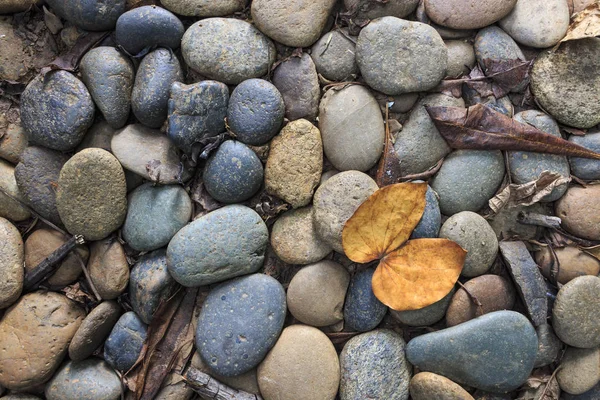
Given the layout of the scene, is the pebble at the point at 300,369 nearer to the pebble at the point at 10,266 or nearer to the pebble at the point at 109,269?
the pebble at the point at 109,269

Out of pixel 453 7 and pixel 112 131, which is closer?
pixel 453 7

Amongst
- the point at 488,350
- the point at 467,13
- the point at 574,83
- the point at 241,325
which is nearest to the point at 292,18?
the point at 467,13

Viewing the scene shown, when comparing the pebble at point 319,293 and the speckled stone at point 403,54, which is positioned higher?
the speckled stone at point 403,54

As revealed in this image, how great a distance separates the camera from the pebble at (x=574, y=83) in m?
2.60

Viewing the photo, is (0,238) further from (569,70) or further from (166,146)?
(569,70)

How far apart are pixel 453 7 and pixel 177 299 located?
2.06 meters

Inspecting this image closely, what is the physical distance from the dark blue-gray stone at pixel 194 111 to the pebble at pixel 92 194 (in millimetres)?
376

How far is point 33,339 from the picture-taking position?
104 inches

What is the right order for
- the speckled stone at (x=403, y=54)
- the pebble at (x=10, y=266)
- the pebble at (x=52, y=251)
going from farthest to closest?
the pebble at (x=52, y=251) < the pebble at (x=10, y=266) < the speckled stone at (x=403, y=54)

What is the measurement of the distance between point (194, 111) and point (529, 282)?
186cm

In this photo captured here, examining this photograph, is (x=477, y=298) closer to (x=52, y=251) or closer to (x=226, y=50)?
(x=226, y=50)

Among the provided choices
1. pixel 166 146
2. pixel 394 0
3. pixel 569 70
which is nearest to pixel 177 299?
pixel 166 146

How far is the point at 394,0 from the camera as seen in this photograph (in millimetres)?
2639

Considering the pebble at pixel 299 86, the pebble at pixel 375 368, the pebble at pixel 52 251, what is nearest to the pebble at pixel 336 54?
the pebble at pixel 299 86
